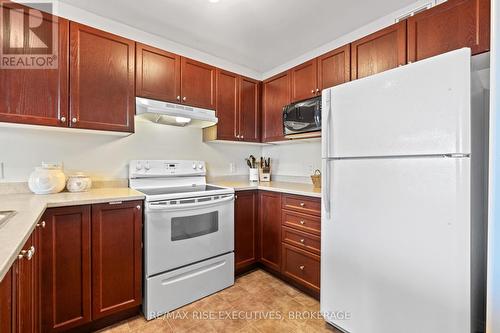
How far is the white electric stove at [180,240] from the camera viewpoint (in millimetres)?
1812

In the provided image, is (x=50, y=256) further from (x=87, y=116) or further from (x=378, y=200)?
(x=378, y=200)

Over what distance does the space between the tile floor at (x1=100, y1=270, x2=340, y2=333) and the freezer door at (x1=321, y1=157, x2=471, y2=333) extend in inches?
11.5

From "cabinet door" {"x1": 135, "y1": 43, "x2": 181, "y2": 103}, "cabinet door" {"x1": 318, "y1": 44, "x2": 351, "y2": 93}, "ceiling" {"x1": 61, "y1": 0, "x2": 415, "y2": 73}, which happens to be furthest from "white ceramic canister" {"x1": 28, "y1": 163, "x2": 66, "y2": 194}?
"cabinet door" {"x1": 318, "y1": 44, "x2": 351, "y2": 93}

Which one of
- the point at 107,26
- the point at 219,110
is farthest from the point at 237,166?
the point at 107,26

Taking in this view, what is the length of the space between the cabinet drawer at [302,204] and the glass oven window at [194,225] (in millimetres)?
669

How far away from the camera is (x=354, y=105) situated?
154cm

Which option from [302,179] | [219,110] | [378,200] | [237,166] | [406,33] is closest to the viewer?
[378,200]

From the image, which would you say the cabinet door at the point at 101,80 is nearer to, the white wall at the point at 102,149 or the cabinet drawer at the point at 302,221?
the white wall at the point at 102,149

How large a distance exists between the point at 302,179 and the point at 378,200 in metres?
1.47

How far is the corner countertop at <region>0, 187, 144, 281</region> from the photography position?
2.51 feet

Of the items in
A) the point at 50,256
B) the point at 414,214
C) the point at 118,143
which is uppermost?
the point at 118,143

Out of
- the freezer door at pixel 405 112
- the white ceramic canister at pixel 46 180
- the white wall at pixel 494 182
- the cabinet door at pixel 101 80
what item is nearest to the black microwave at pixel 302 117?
the freezer door at pixel 405 112

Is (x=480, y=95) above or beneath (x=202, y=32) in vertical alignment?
beneath

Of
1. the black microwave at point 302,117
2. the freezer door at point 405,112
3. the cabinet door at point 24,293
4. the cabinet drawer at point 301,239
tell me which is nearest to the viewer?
the cabinet door at point 24,293
